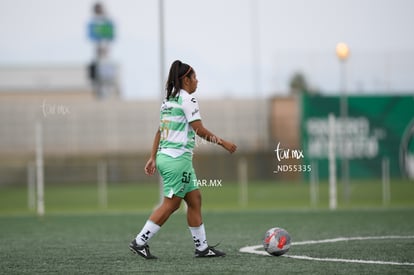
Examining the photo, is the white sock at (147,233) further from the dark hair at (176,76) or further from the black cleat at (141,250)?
the dark hair at (176,76)

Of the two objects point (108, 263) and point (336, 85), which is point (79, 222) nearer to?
point (108, 263)

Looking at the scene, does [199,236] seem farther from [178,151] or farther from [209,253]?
[178,151]

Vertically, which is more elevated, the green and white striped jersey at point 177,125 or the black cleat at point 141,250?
the green and white striped jersey at point 177,125

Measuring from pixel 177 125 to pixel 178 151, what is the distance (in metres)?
0.28

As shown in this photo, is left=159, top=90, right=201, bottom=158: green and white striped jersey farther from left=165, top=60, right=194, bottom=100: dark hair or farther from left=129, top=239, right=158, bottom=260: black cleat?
left=129, top=239, right=158, bottom=260: black cleat

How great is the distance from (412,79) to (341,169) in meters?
4.61

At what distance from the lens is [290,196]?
30.1 metres

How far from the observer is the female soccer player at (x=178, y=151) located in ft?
31.4

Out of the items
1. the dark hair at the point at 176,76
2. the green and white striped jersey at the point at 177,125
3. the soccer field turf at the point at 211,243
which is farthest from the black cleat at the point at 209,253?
the dark hair at the point at 176,76

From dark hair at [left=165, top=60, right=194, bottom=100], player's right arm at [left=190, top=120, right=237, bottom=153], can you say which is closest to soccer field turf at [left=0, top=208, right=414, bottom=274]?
player's right arm at [left=190, top=120, right=237, bottom=153]

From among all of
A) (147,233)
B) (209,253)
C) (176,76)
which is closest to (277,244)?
(209,253)

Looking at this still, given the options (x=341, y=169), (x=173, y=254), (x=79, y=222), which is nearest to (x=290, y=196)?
(x=341, y=169)

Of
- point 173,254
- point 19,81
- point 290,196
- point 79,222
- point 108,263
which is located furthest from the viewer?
point 19,81

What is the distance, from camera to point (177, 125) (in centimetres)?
969
